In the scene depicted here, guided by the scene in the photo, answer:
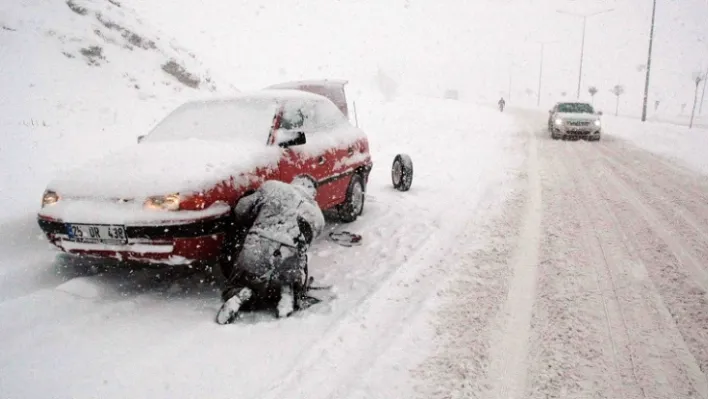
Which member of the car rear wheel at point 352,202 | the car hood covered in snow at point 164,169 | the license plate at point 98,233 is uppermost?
the car hood covered in snow at point 164,169

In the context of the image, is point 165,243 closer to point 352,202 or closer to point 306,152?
point 306,152

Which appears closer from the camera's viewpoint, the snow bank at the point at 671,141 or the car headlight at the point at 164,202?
the car headlight at the point at 164,202

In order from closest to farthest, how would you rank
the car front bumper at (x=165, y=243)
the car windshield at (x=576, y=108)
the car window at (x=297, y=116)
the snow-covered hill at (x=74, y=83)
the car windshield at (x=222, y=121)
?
the car front bumper at (x=165, y=243)
the car windshield at (x=222, y=121)
the car window at (x=297, y=116)
the snow-covered hill at (x=74, y=83)
the car windshield at (x=576, y=108)

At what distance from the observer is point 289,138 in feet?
13.4

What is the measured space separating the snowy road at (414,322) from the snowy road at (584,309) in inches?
0.5

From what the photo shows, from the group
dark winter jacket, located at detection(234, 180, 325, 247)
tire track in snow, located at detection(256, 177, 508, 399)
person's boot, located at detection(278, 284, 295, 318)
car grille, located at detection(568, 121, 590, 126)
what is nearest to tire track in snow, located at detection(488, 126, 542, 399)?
tire track in snow, located at detection(256, 177, 508, 399)

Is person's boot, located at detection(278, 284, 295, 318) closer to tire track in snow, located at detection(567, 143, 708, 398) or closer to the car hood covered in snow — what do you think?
the car hood covered in snow

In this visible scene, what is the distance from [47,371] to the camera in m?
2.46

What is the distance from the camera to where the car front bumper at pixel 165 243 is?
10.3 feet

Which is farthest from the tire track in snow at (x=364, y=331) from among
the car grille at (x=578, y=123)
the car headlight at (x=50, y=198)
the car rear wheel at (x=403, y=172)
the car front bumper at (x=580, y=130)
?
the car grille at (x=578, y=123)

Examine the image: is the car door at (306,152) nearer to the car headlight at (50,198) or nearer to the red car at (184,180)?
the red car at (184,180)

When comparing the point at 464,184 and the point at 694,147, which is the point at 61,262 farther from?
the point at 694,147

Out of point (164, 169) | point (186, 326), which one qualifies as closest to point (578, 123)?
point (164, 169)

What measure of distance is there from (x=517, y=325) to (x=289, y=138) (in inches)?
103
